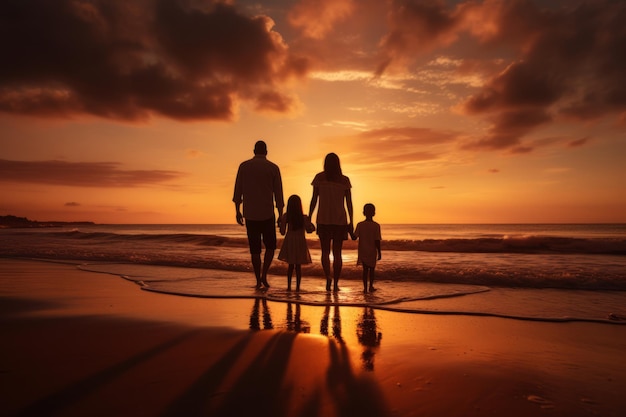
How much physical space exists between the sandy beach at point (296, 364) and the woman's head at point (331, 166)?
301cm

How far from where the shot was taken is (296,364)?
2.97 m

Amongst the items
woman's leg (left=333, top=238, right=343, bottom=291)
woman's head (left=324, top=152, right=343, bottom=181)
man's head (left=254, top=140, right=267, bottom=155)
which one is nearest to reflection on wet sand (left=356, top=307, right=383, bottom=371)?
woman's leg (left=333, top=238, right=343, bottom=291)

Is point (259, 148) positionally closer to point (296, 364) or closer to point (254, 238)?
point (254, 238)

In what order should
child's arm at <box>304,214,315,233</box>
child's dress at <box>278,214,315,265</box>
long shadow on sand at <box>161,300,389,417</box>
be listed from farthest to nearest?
child's arm at <box>304,214,315,233</box>, child's dress at <box>278,214,315,265</box>, long shadow on sand at <box>161,300,389,417</box>

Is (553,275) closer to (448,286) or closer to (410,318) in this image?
(448,286)

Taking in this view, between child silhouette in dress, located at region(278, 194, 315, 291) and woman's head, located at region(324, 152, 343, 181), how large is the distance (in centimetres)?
102

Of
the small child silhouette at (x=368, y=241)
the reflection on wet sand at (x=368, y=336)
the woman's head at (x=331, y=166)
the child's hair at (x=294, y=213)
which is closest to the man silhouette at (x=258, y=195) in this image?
the child's hair at (x=294, y=213)

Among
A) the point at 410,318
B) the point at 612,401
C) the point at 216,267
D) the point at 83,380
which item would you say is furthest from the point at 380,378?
the point at 216,267

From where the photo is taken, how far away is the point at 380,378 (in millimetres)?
2715

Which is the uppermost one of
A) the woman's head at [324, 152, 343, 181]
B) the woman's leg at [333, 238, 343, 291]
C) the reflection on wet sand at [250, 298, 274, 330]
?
the woman's head at [324, 152, 343, 181]

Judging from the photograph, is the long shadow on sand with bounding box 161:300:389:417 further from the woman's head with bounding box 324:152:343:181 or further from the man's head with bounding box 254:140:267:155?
the man's head with bounding box 254:140:267:155

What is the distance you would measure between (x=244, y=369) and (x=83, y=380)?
1032mm

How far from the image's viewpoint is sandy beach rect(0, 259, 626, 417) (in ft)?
7.36

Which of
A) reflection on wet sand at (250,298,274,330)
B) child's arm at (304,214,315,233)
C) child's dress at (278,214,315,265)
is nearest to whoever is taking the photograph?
reflection on wet sand at (250,298,274,330)
